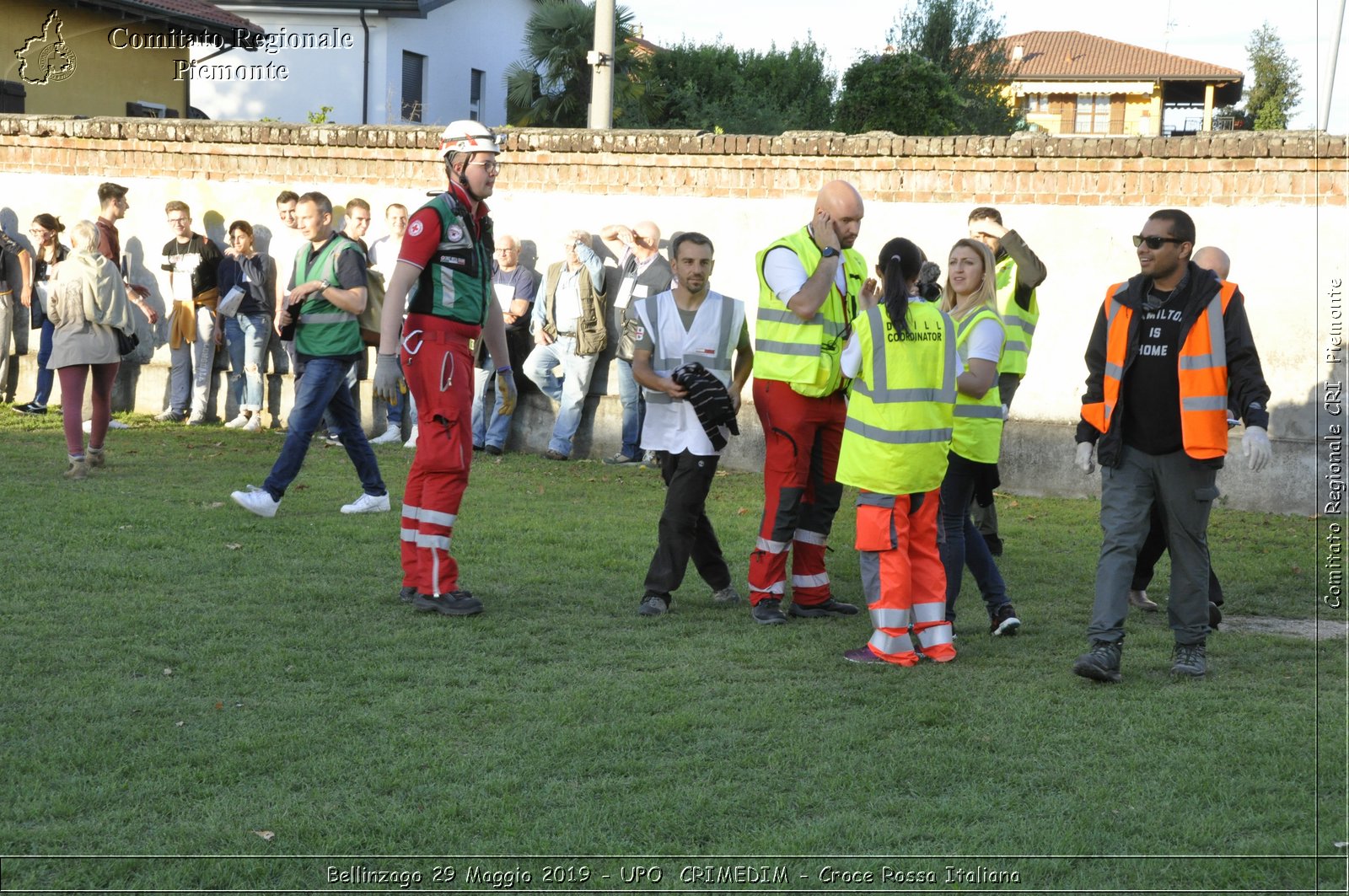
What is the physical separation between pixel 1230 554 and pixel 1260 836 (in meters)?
5.54

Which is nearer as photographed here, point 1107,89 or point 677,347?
point 677,347

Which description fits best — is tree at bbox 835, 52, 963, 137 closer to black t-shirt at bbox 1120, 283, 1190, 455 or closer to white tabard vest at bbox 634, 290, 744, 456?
white tabard vest at bbox 634, 290, 744, 456

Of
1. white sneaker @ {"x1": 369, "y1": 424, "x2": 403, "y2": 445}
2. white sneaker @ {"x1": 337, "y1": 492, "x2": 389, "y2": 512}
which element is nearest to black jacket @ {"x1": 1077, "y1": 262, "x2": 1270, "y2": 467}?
white sneaker @ {"x1": 337, "y1": 492, "x2": 389, "y2": 512}

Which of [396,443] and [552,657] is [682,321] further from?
[396,443]

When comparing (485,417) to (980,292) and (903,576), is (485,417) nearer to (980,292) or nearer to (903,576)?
(980,292)

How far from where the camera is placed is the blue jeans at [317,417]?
9281mm

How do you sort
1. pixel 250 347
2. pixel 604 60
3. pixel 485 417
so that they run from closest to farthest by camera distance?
1. pixel 485 417
2. pixel 250 347
3. pixel 604 60

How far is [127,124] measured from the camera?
589 inches

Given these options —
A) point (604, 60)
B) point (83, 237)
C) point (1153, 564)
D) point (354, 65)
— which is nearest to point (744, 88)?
point (354, 65)

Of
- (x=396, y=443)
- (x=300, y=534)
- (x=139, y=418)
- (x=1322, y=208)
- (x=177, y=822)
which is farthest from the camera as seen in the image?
(x=139, y=418)

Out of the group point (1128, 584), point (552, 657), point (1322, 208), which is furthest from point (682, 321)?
point (1322, 208)

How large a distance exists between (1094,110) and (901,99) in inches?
1586

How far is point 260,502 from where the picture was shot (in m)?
9.38

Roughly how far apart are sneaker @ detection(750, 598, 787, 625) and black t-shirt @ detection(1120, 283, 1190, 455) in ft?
6.63
